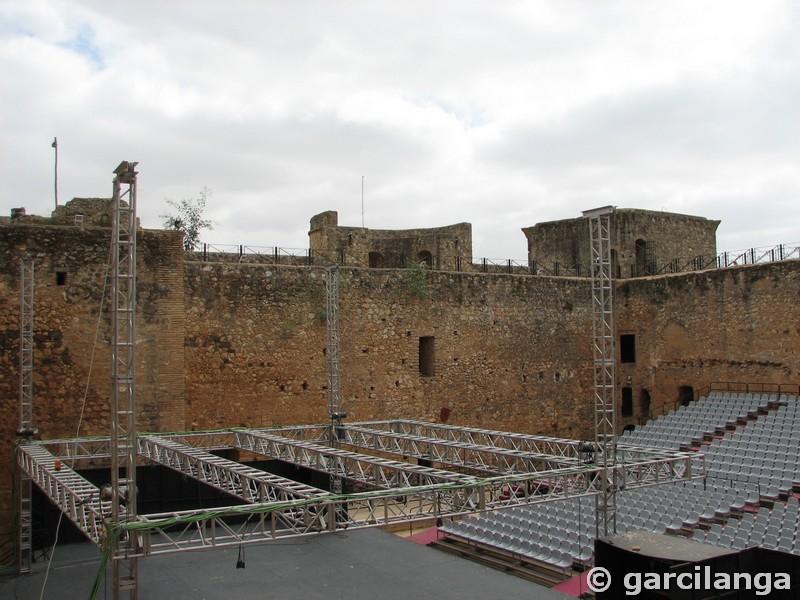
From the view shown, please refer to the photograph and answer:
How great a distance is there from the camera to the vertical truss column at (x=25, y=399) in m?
14.6

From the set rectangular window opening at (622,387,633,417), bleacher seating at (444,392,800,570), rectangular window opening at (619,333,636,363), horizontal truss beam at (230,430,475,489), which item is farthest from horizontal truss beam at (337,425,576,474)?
rectangular window opening at (619,333,636,363)

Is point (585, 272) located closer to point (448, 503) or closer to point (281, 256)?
point (281, 256)

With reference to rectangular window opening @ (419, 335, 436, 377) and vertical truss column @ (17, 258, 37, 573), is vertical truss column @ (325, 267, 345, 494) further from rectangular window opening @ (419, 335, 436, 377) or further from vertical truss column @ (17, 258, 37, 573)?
vertical truss column @ (17, 258, 37, 573)

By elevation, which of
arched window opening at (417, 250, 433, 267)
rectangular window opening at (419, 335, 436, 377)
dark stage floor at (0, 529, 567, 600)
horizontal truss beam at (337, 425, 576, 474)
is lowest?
dark stage floor at (0, 529, 567, 600)

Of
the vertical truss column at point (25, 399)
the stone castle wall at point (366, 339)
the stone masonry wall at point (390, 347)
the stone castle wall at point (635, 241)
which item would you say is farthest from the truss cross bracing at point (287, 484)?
the stone castle wall at point (635, 241)

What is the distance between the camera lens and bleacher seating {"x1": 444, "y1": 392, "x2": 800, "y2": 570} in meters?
14.0

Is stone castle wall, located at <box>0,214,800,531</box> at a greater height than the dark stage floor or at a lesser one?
greater

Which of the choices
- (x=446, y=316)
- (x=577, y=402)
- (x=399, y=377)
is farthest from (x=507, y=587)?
(x=577, y=402)

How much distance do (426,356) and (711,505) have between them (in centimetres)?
906

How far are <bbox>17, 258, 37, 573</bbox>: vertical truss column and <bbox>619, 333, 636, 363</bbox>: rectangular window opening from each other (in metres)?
18.6

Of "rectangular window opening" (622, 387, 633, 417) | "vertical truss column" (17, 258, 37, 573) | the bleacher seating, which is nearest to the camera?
the bleacher seating

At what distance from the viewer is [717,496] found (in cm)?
1611

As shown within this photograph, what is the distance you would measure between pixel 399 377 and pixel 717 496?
871 centimetres

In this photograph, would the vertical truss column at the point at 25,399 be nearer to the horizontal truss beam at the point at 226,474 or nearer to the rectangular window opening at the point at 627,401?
the horizontal truss beam at the point at 226,474
